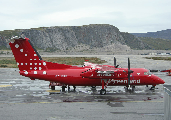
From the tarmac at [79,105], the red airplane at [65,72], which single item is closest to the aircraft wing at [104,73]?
the red airplane at [65,72]

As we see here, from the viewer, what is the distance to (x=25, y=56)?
79.2ft

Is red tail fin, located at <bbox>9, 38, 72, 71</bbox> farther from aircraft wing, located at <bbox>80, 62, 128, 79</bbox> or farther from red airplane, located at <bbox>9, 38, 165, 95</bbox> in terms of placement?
aircraft wing, located at <bbox>80, 62, 128, 79</bbox>

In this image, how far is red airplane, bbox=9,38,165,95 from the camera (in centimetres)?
2348

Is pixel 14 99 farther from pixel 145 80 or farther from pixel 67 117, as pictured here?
pixel 145 80

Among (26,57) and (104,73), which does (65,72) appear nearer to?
(104,73)

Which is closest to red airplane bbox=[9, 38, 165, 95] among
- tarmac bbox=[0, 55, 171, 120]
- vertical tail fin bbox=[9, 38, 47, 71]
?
vertical tail fin bbox=[9, 38, 47, 71]

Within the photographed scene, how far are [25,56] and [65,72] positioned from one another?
501 centimetres

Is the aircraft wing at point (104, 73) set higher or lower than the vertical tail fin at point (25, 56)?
lower

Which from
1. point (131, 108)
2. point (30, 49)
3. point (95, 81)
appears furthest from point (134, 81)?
point (30, 49)

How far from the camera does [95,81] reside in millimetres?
24344

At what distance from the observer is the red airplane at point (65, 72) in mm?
23484

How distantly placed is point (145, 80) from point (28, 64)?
46.4ft

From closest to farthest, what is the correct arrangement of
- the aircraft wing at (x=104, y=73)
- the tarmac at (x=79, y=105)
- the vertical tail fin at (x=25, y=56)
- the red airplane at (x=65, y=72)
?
1. the tarmac at (x=79, y=105)
2. the aircraft wing at (x=104, y=73)
3. the red airplane at (x=65, y=72)
4. the vertical tail fin at (x=25, y=56)

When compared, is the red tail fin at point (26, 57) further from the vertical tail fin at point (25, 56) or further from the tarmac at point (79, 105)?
the tarmac at point (79, 105)
